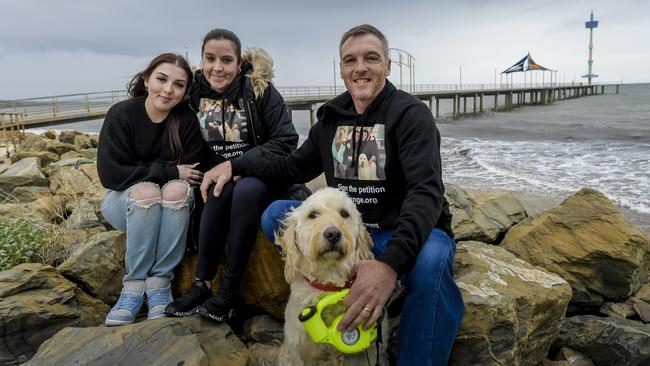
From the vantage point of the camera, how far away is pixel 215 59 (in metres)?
3.71

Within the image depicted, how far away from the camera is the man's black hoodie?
2.55 metres

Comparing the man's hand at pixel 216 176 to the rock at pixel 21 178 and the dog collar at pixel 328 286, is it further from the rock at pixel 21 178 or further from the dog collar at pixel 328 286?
the rock at pixel 21 178

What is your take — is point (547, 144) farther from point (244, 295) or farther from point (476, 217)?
point (244, 295)

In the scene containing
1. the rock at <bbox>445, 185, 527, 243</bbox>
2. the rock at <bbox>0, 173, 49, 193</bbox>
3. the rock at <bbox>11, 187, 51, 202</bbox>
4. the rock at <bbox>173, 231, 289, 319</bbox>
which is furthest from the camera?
the rock at <bbox>0, 173, 49, 193</bbox>

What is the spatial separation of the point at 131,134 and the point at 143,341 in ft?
5.67

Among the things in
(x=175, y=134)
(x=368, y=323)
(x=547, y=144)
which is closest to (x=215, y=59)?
(x=175, y=134)

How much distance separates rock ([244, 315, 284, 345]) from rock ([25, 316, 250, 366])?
47cm

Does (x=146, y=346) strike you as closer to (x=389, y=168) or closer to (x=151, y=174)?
(x=151, y=174)

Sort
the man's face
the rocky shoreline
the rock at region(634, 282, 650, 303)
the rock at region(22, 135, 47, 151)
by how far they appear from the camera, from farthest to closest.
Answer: the rock at region(22, 135, 47, 151), the rock at region(634, 282, 650, 303), the man's face, the rocky shoreline

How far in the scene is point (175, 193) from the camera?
11.6 ft

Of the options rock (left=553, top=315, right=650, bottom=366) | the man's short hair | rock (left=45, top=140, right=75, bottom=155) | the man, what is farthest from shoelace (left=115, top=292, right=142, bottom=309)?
rock (left=45, top=140, right=75, bottom=155)

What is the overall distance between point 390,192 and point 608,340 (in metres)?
2.17

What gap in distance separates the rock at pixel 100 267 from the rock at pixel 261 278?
53 centimetres

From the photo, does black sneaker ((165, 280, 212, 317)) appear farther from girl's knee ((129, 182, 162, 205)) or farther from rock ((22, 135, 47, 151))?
rock ((22, 135, 47, 151))
